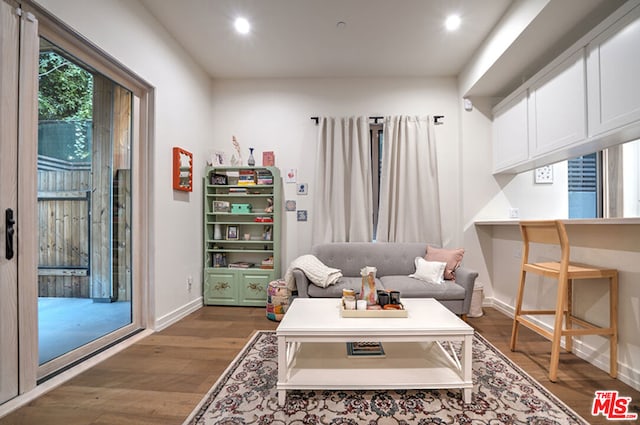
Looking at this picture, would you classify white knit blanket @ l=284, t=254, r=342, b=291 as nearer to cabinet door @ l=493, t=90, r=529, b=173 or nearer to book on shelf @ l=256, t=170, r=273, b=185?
book on shelf @ l=256, t=170, r=273, b=185

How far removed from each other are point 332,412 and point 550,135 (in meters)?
2.93

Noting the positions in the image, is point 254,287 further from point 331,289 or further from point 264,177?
point 264,177

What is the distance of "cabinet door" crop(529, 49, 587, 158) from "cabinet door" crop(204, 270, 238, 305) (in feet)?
12.1

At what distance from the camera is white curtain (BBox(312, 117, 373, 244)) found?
3.81 m

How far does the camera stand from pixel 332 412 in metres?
1.64

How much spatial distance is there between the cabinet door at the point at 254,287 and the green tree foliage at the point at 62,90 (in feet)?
7.56

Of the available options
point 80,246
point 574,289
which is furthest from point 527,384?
point 80,246

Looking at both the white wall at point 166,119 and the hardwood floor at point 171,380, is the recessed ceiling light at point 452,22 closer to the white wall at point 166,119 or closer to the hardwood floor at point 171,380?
the white wall at point 166,119

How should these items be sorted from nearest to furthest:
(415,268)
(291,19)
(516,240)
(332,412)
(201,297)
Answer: (332,412)
(291,19)
(516,240)
(415,268)
(201,297)

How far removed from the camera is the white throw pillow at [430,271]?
120 inches

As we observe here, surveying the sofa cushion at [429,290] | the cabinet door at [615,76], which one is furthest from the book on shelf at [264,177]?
the cabinet door at [615,76]

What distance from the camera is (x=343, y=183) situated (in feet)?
12.6

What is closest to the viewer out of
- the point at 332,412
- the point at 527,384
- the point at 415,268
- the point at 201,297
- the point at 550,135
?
the point at 332,412

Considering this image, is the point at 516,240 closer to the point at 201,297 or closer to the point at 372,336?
the point at 372,336
